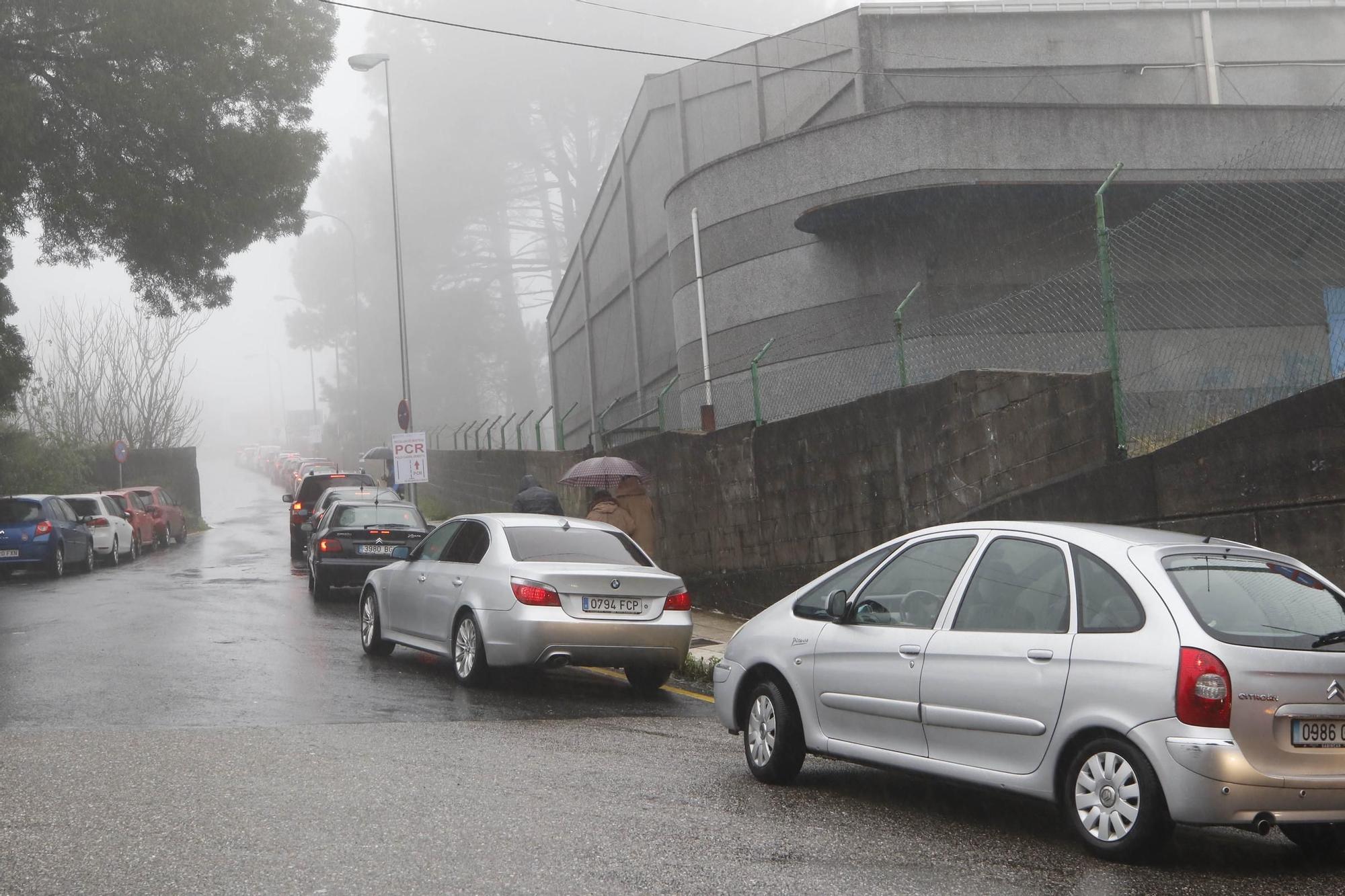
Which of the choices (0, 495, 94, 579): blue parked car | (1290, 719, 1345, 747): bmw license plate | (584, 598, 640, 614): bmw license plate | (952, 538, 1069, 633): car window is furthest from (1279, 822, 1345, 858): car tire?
(0, 495, 94, 579): blue parked car

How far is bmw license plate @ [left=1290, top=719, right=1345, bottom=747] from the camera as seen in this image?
5406mm

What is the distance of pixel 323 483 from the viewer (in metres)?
27.0

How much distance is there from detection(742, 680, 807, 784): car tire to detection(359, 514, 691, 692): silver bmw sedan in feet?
10.2

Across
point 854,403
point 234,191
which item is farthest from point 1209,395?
point 234,191

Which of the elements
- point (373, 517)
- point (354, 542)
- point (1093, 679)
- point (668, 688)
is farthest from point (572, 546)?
point (373, 517)

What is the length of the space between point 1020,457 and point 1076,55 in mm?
12712

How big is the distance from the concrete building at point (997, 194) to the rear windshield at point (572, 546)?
13.5 feet

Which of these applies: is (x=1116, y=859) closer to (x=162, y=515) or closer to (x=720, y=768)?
(x=720, y=768)

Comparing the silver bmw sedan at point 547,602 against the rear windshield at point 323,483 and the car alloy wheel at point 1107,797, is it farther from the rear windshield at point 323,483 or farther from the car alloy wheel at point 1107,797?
the rear windshield at point 323,483

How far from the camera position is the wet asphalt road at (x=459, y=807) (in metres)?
5.27

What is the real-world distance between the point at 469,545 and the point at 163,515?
23464 millimetres

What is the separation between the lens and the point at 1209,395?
10.4 meters

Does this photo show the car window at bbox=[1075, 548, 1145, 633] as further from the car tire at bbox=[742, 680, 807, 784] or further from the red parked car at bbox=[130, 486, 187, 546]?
the red parked car at bbox=[130, 486, 187, 546]

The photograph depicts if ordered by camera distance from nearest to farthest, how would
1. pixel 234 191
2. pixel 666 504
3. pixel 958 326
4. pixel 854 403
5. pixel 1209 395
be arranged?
pixel 1209 395 < pixel 854 403 < pixel 958 326 < pixel 666 504 < pixel 234 191
